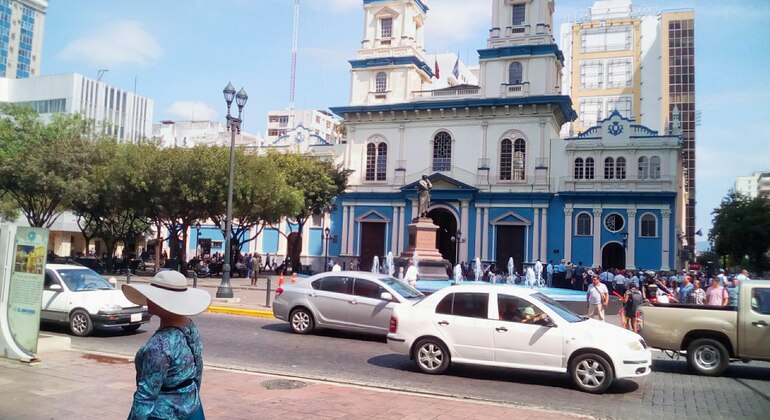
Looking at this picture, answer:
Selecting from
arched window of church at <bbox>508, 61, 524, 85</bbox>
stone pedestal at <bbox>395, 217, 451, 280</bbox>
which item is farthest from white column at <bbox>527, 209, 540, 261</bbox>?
stone pedestal at <bbox>395, 217, 451, 280</bbox>

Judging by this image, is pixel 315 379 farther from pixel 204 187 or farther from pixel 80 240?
pixel 80 240

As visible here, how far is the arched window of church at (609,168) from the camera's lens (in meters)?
42.5

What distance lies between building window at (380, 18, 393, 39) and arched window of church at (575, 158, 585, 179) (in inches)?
716

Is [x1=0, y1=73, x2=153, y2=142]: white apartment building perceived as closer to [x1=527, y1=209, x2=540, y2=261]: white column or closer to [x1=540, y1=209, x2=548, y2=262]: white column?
[x1=527, y1=209, x2=540, y2=261]: white column

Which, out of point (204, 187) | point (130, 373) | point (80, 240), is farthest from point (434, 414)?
point (80, 240)

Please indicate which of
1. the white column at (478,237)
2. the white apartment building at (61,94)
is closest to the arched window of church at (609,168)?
the white column at (478,237)

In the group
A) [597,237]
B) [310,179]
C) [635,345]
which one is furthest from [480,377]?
[597,237]

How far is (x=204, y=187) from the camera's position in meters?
30.3

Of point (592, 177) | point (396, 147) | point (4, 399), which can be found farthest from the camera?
point (396, 147)

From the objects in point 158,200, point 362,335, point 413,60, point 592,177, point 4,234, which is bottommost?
point 362,335

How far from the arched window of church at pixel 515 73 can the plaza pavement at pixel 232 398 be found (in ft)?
130

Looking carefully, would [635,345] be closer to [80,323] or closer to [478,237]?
[80,323]

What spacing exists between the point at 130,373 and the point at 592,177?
39.1m

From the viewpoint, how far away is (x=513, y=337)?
9.25 meters
